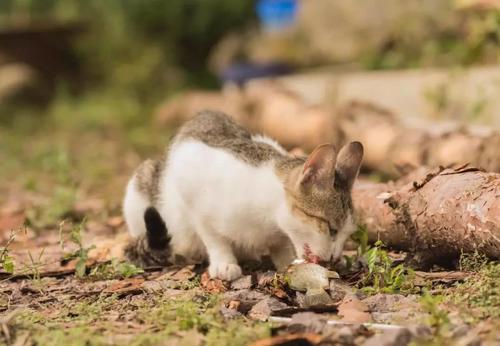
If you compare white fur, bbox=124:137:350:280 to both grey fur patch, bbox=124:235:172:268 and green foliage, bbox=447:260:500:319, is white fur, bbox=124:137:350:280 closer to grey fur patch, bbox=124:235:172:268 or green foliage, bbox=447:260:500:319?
grey fur patch, bbox=124:235:172:268

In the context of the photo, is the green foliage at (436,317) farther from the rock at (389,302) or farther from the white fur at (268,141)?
the white fur at (268,141)

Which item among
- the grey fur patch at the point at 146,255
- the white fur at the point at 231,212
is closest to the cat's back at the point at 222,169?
the white fur at the point at 231,212

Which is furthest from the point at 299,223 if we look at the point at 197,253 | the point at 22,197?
the point at 22,197

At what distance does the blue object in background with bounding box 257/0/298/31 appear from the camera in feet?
40.0

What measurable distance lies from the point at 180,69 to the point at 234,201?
31.1 feet

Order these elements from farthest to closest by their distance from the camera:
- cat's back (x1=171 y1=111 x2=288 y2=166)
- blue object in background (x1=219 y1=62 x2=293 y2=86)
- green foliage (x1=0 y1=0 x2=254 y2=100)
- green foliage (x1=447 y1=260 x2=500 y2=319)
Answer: green foliage (x1=0 y1=0 x2=254 y2=100) < blue object in background (x1=219 y1=62 x2=293 y2=86) < cat's back (x1=171 y1=111 x2=288 y2=166) < green foliage (x1=447 y1=260 x2=500 y2=319)

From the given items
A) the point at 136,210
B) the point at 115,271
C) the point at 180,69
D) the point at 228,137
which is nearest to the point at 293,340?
the point at 115,271

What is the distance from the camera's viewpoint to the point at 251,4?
1302 cm

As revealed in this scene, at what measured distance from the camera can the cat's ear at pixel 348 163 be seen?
3.70 m

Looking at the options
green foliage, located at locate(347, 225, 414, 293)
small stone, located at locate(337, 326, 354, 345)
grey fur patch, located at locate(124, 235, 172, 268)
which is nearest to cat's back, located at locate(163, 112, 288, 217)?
grey fur patch, located at locate(124, 235, 172, 268)

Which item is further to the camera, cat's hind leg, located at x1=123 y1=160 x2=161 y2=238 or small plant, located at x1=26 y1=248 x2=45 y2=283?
cat's hind leg, located at x1=123 y1=160 x2=161 y2=238

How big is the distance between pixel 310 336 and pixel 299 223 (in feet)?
3.02

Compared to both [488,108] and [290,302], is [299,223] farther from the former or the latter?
[488,108]

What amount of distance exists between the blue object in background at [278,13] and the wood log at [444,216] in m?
8.36
